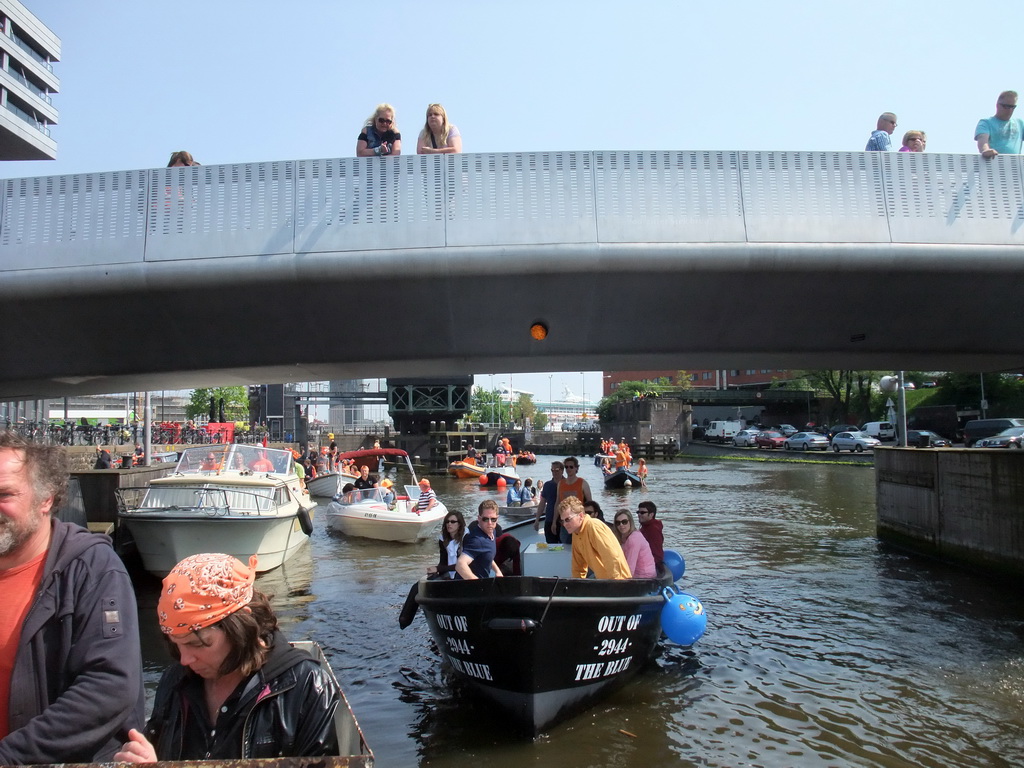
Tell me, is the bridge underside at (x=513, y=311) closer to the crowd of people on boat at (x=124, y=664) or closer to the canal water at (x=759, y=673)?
the canal water at (x=759, y=673)

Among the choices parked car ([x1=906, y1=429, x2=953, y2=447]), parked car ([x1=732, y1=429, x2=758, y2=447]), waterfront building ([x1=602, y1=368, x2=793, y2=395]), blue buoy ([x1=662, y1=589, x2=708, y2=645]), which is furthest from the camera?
waterfront building ([x1=602, y1=368, x2=793, y2=395])

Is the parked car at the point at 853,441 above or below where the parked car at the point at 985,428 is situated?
below

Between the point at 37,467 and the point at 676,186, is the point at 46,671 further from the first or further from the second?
the point at 676,186

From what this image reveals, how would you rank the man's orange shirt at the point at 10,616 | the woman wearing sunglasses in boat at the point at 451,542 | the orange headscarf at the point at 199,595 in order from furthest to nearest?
the woman wearing sunglasses in boat at the point at 451,542, the man's orange shirt at the point at 10,616, the orange headscarf at the point at 199,595

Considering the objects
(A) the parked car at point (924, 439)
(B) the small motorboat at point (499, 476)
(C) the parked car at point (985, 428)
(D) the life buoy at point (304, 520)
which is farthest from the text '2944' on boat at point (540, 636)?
(A) the parked car at point (924, 439)

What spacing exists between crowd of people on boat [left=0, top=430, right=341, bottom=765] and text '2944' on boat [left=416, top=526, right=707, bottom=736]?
5.13 metres

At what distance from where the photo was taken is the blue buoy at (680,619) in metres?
9.21

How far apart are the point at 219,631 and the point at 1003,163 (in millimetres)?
10338

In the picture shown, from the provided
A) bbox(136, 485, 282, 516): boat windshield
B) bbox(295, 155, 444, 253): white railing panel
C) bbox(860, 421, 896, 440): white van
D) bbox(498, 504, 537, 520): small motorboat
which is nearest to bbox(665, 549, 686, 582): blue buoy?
bbox(295, 155, 444, 253): white railing panel

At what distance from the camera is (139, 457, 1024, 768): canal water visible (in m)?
→ 7.64

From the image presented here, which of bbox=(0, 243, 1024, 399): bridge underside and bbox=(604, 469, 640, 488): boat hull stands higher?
bbox=(0, 243, 1024, 399): bridge underside

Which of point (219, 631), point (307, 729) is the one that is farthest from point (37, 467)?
point (307, 729)

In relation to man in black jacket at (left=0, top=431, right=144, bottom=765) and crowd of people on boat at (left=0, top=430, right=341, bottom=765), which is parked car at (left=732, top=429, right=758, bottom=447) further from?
man in black jacket at (left=0, top=431, right=144, bottom=765)

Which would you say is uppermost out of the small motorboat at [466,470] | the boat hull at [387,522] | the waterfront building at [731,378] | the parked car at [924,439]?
the waterfront building at [731,378]
